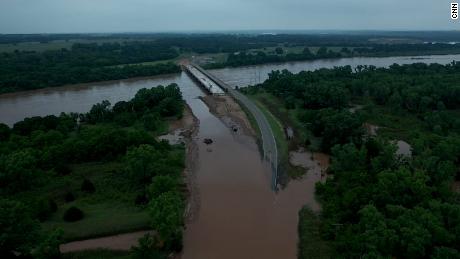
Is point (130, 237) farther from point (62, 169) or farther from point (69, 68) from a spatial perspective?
point (69, 68)

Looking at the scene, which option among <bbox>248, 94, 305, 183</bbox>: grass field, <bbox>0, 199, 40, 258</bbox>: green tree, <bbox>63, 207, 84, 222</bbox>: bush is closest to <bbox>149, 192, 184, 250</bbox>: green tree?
<bbox>63, 207, 84, 222</bbox>: bush

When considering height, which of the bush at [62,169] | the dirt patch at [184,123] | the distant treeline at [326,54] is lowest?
the bush at [62,169]

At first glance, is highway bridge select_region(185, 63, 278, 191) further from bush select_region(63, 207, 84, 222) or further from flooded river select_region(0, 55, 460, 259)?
A: bush select_region(63, 207, 84, 222)

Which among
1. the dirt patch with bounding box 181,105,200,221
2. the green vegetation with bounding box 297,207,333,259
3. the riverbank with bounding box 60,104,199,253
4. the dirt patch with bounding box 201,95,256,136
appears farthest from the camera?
the dirt patch with bounding box 201,95,256,136

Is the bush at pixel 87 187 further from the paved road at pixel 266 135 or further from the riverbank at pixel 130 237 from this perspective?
the paved road at pixel 266 135

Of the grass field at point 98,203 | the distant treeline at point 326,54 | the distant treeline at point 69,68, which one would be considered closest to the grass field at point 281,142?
the grass field at point 98,203

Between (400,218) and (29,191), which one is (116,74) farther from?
(400,218)
